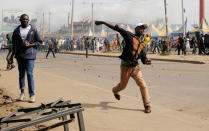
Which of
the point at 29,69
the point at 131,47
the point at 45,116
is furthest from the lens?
the point at 29,69

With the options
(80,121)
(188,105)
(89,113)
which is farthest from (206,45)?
(80,121)

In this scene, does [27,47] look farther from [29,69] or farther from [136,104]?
[136,104]

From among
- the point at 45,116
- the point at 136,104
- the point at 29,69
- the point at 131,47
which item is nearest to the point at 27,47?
the point at 29,69

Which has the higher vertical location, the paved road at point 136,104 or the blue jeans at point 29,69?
the blue jeans at point 29,69

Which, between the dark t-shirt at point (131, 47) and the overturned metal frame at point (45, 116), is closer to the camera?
the overturned metal frame at point (45, 116)

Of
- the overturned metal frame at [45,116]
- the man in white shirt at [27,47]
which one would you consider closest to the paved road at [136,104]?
the man in white shirt at [27,47]

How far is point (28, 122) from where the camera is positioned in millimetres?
2402

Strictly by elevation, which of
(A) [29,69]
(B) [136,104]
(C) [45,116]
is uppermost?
(A) [29,69]

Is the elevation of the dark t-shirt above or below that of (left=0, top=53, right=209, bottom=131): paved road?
above

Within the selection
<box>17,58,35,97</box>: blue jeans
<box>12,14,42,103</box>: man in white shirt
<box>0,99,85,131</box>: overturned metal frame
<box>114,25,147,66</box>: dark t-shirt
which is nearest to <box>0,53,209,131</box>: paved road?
<box>17,58,35,97</box>: blue jeans

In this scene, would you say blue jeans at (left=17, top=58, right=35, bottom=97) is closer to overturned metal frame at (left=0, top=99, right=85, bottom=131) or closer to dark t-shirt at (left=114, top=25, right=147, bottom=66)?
dark t-shirt at (left=114, top=25, right=147, bottom=66)

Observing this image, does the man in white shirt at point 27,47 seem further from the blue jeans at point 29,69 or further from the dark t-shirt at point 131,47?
the dark t-shirt at point 131,47

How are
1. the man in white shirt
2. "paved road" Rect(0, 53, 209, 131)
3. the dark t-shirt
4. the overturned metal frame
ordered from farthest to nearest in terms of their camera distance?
the man in white shirt < the dark t-shirt < "paved road" Rect(0, 53, 209, 131) < the overturned metal frame

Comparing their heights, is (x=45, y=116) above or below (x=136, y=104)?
above
